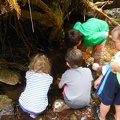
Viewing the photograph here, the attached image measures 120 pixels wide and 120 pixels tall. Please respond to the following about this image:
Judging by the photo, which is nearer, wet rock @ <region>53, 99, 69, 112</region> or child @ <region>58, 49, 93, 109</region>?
child @ <region>58, 49, 93, 109</region>

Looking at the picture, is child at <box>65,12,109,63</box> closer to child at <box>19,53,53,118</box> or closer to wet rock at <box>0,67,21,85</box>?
child at <box>19,53,53,118</box>

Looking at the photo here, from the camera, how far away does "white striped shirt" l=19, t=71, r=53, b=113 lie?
10.9 ft

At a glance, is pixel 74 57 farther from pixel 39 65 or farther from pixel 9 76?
pixel 9 76

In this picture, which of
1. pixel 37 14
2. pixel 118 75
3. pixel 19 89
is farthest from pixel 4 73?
pixel 118 75

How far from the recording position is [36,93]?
3.32 metres

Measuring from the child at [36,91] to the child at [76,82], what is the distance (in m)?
0.29

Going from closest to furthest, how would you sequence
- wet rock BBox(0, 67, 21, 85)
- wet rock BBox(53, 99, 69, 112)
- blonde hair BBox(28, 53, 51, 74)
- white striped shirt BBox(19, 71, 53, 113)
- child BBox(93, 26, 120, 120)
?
child BBox(93, 26, 120, 120)
white striped shirt BBox(19, 71, 53, 113)
blonde hair BBox(28, 53, 51, 74)
wet rock BBox(53, 99, 69, 112)
wet rock BBox(0, 67, 21, 85)

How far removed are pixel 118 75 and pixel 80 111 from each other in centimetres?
96

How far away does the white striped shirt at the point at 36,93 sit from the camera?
331 centimetres

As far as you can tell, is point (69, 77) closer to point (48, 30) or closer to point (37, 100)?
point (37, 100)

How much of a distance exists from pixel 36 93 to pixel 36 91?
3 centimetres

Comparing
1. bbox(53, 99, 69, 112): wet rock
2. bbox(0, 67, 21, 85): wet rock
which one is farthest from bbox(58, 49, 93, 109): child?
bbox(0, 67, 21, 85): wet rock

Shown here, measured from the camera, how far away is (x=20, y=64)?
4074 millimetres

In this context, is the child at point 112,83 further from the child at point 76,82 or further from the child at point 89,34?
the child at point 89,34
